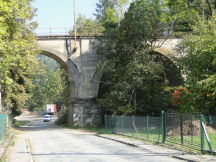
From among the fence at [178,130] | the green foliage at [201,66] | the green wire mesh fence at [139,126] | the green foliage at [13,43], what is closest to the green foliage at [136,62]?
the green wire mesh fence at [139,126]

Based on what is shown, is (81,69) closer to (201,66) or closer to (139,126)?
(201,66)

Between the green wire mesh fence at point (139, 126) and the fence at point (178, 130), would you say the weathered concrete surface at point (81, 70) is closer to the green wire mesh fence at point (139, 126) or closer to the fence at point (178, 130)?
the green wire mesh fence at point (139, 126)

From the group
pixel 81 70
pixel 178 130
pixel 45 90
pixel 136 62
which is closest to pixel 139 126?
pixel 178 130

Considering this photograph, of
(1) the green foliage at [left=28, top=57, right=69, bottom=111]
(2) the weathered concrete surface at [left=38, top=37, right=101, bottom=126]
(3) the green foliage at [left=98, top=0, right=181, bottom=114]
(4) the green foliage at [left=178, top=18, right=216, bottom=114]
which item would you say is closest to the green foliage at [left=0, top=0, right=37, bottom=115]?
(2) the weathered concrete surface at [left=38, top=37, right=101, bottom=126]

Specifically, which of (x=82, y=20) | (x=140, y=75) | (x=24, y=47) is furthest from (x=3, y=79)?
(x=82, y=20)

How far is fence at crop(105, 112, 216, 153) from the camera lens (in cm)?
1299

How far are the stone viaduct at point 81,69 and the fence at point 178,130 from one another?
13.1 m

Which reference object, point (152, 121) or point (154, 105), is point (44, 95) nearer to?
point (154, 105)

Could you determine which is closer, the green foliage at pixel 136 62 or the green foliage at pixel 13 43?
the green foliage at pixel 13 43

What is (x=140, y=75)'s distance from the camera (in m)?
30.7

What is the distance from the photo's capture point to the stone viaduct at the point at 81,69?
Answer: 35188 mm

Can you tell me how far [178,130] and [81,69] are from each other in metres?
21.2

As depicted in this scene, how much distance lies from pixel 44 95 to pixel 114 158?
294 feet

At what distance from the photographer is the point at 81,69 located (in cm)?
3541
